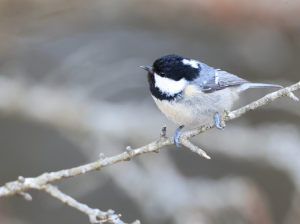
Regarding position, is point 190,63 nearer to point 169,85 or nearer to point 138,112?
point 169,85

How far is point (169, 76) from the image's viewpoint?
202 cm

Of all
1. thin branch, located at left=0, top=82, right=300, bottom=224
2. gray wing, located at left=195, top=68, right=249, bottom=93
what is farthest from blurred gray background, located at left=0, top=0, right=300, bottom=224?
thin branch, located at left=0, top=82, right=300, bottom=224

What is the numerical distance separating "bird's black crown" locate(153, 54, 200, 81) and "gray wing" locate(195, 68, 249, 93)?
15 cm

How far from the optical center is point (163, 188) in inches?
120

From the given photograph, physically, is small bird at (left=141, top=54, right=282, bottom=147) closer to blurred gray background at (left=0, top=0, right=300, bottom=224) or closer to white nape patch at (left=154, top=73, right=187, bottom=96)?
white nape patch at (left=154, top=73, right=187, bottom=96)

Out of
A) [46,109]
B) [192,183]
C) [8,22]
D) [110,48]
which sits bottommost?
[192,183]

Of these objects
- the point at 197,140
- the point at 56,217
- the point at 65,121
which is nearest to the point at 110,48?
the point at 65,121

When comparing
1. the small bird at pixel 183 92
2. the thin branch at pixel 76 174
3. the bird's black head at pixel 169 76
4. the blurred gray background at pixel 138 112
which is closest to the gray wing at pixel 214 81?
the small bird at pixel 183 92

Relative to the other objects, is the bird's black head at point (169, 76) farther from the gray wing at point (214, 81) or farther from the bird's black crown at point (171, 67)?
A: the gray wing at point (214, 81)

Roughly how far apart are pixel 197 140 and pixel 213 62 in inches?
37.4

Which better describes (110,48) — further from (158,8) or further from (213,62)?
(213,62)

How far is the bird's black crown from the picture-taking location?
2.00m

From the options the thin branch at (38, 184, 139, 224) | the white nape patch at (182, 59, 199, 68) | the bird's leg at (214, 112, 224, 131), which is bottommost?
the thin branch at (38, 184, 139, 224)

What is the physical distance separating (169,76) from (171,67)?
61 millimetres
